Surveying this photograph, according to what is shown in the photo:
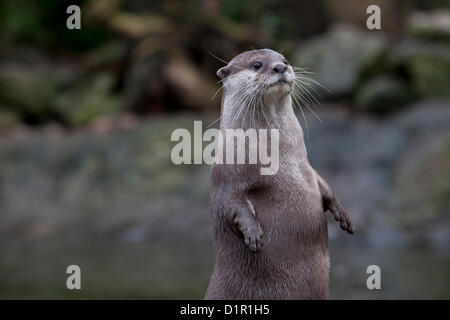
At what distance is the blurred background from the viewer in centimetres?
807

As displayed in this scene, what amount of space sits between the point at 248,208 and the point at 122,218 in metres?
5.72

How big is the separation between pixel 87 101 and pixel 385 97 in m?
4.45

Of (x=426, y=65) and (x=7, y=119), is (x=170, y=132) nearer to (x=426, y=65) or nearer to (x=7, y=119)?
(x=7, y=119)

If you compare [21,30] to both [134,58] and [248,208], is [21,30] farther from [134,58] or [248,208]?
[248,208]

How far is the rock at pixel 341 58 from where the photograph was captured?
11.0 m

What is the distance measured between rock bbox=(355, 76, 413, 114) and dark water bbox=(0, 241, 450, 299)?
2.61m

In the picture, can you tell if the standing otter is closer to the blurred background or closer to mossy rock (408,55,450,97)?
the blurred background

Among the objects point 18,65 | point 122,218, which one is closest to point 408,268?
point 122,218

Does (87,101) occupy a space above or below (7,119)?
above

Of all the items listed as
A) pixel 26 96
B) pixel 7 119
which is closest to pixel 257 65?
pixel 7 119

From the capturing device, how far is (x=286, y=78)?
13.3 feet

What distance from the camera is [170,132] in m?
10.7

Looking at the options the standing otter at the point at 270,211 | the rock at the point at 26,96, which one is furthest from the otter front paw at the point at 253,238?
the rock at the point at 26,96

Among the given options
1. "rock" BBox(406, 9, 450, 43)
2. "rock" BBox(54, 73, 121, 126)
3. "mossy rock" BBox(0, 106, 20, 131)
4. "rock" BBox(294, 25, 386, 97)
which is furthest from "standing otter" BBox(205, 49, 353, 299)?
"mossy rock" BBox(0, 106, 20, 131)
